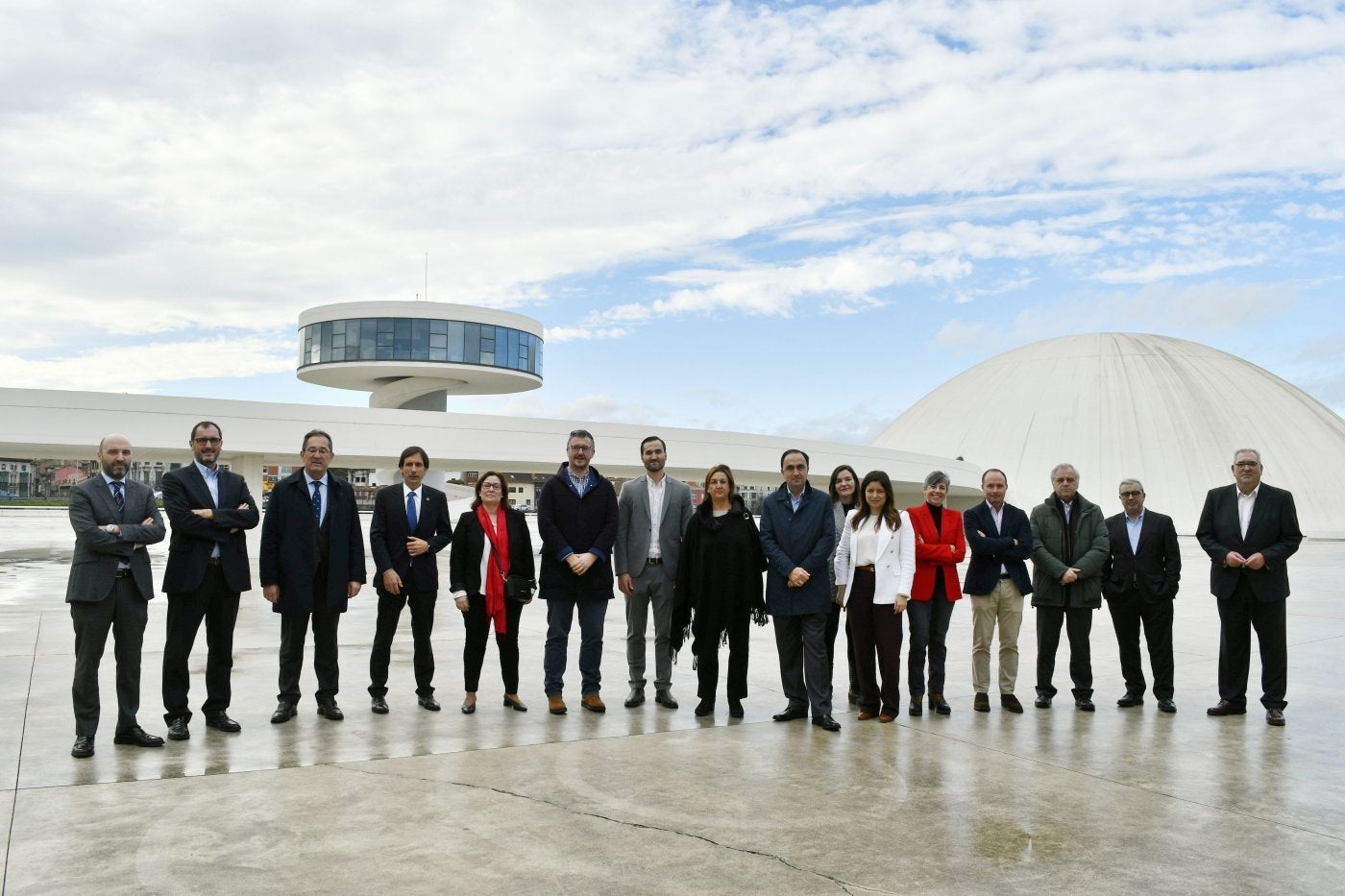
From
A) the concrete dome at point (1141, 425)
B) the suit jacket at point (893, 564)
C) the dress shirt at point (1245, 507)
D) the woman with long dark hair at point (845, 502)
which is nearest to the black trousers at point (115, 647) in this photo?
the woman with long dark hair at point (845, 502)

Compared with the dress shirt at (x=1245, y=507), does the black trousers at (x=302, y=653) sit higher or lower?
lower

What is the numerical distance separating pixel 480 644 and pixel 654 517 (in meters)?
1.50

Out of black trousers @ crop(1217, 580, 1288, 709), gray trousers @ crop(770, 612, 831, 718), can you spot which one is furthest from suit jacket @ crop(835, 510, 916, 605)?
black trousers @ crop(1217, 580, 1288, 709)

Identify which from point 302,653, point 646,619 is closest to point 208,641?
point 302,653

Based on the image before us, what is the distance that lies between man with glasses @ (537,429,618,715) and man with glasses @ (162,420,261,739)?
1.93 m

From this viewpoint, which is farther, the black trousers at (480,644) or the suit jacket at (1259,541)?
the suit jacket at (1259,541)

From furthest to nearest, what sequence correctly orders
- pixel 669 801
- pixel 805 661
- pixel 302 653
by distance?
1. pixel 805 661
2. pixel 302 653
3. pixel 669 801

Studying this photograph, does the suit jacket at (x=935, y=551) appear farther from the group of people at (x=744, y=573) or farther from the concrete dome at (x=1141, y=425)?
the concrete dome at (x=1141, y=425)

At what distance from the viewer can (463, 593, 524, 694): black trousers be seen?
7027 mm

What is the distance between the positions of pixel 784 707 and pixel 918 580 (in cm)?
131

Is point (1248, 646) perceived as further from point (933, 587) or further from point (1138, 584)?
point (933, 587)

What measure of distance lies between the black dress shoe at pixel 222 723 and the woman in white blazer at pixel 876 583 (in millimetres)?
3930

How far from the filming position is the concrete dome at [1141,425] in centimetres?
5769

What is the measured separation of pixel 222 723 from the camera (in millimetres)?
6250
